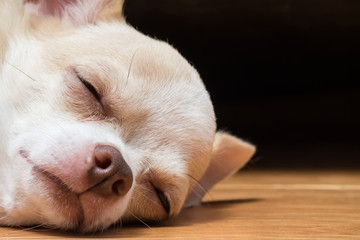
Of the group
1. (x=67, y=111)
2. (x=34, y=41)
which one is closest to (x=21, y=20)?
(x=34, y=41)

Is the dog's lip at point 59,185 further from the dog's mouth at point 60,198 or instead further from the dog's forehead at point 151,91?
the dog's forehead at point 151,91

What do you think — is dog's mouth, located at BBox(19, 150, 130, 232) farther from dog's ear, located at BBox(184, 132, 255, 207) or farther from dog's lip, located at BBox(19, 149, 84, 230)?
dog's ear, located at BBox(184, 132, 255, 207)

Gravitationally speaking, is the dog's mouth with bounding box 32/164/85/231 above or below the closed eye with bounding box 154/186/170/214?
above

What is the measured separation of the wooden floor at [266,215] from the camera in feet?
4.52

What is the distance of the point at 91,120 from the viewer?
148 cm

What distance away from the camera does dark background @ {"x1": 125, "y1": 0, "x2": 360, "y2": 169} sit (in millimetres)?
2732

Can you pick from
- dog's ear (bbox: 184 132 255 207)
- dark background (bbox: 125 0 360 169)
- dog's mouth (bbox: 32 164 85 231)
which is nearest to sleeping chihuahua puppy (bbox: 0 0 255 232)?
dog's mouth (bbox: 32 164 85 231)

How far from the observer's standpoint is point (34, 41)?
1.67 m

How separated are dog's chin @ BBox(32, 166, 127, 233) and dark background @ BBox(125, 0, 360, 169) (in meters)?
1.15

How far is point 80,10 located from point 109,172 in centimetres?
72

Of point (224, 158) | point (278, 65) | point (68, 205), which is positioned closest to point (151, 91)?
point (68, 205)

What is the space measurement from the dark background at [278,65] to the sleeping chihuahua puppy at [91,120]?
0.73 meters

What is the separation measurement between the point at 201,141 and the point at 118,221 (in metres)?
0.32

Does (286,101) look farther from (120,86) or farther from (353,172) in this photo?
(120,86)
